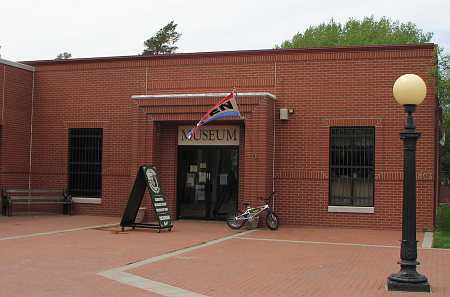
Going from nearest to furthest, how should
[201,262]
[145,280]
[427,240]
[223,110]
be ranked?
1. [145,280]
2. [201,262]
3. [427,240]
4. [223,110]

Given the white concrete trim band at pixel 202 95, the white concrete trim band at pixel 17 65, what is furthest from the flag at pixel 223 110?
the white concrete trim band at pixel 17 65

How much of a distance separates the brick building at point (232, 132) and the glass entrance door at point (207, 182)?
1.3 inches

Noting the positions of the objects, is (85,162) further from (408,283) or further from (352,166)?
(408,283)

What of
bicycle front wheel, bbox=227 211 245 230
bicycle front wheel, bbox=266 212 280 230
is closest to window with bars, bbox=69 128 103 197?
bicycle front wheel, bbox=227 211 245 230

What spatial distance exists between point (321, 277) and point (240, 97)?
8.83m

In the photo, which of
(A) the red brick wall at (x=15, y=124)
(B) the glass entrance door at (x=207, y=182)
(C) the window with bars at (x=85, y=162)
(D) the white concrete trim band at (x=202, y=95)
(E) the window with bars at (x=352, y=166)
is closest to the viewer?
(D) the white concrete trim band at (x=202, y=95)

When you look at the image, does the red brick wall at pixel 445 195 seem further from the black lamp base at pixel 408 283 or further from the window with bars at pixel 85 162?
the black lamp base at pixel 408 283

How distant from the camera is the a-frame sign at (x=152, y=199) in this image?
645 inches

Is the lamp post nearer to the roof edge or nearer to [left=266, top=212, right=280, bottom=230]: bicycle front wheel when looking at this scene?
[left=266, top=212, right=280, bottom=230]: bicycle front wheel

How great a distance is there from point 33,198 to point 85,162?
2044 millimetres

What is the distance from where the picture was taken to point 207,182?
19484 mm

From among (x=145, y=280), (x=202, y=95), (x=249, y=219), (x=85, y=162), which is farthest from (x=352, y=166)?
(x=145, y=280)

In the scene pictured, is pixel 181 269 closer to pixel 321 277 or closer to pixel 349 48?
pixel 321 277

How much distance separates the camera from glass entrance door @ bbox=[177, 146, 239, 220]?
Answer: 63.4 ft
